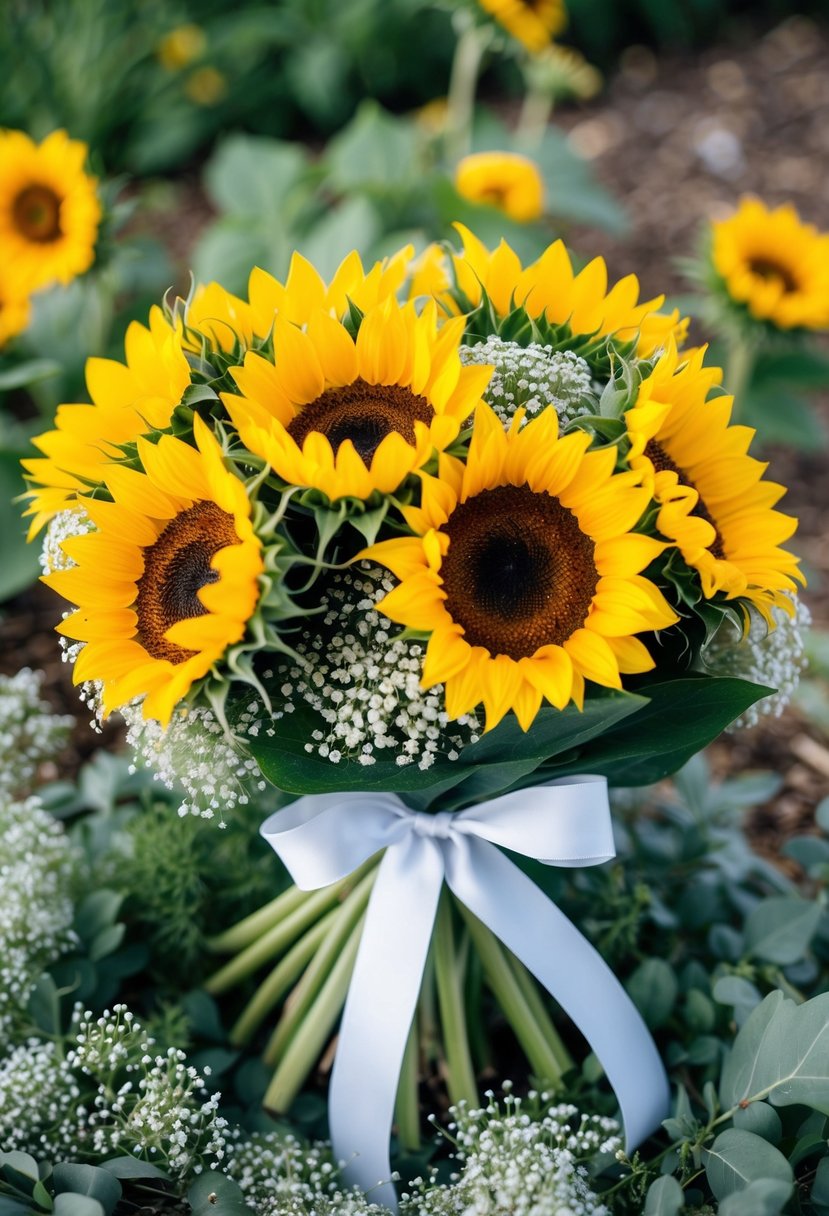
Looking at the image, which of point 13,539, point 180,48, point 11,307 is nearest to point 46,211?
point 11,307

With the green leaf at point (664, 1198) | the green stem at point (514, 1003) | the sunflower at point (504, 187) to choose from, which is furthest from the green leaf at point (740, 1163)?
the sunflower at point (504, 187)

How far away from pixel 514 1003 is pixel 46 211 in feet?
4.53

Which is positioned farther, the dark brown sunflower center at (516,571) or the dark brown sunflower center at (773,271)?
the dark brown sunflower center at (773,271)

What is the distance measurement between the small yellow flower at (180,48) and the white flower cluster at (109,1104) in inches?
102

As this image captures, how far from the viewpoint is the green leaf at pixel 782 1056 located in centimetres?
87

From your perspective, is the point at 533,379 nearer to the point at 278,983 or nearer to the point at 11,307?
the point at 278,983

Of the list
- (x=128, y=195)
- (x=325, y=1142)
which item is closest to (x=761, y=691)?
(x=325, y=1142)

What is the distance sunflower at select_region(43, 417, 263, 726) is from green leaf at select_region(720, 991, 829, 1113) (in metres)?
0.55

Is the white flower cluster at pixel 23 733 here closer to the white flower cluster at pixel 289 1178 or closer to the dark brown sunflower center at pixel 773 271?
the white flower cluster at pixel 289 1178

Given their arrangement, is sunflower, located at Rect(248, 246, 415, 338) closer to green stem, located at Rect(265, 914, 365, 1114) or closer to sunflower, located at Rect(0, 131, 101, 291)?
green stem, located at Rect(265, 914, 365, 1114)

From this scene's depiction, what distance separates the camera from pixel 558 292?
90cm

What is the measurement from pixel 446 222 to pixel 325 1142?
5.25ft

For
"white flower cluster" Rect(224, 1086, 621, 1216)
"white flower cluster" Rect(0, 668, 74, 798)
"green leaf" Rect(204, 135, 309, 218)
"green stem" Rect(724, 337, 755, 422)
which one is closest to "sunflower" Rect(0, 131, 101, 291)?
"green leaf" Rect(204, 135, 309, 218)

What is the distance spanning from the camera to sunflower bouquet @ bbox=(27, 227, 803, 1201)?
73cm
